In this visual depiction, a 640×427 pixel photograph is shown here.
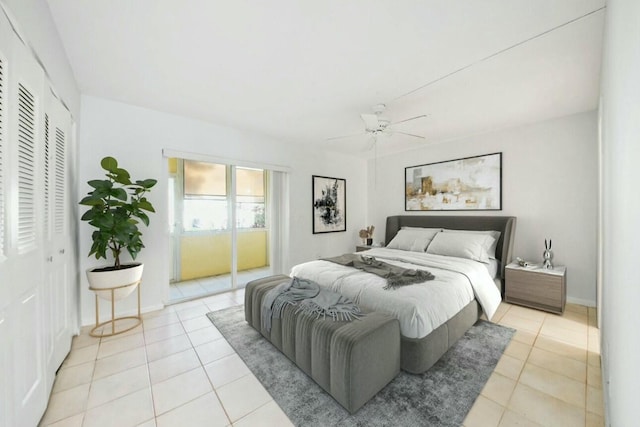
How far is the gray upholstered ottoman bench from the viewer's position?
1.54 m

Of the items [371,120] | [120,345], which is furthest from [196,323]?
[371,120]

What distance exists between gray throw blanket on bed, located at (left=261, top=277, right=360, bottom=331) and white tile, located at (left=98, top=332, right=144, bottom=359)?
1.26 m

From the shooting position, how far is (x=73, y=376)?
1925mm

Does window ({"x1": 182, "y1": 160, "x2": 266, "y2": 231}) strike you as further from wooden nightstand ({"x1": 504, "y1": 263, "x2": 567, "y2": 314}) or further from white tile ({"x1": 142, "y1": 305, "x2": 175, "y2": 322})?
wooden nightstand ({"x1": 504, "y1": 263, "x2": 567, "y2": 314})

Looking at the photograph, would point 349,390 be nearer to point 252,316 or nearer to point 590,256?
point 252,316

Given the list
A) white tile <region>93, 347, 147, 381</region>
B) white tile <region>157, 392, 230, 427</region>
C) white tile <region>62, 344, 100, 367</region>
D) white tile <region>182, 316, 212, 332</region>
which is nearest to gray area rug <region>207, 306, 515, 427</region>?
white tile <region>157, 392, 230, 427</region>

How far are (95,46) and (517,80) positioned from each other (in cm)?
363

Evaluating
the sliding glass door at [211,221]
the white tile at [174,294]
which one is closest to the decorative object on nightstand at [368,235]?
the sliding glass door at [211,221]

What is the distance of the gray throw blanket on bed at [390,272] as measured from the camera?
91.0 inches

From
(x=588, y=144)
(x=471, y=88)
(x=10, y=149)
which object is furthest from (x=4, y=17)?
(x=588, y=144)

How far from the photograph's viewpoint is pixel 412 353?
1.88 meters

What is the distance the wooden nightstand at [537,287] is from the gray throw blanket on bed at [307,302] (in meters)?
2.47

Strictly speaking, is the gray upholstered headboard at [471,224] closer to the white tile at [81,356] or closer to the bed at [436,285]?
the bed at [436,285]

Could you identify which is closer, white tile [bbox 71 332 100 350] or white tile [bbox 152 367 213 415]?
white tile [bbox 152 367 213 415]
